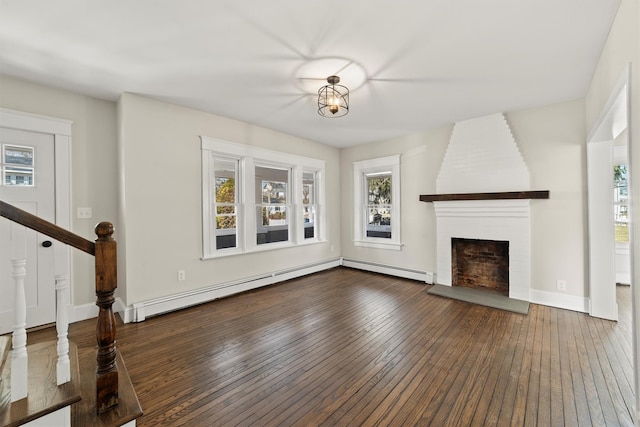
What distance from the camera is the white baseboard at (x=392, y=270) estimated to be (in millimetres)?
4695

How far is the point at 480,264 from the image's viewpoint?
4.37 m

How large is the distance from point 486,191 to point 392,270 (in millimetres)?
2127

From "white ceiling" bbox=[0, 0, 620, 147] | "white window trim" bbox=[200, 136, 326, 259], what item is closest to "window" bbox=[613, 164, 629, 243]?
"white ceiling" bbox=[0, 0, 620, 147]

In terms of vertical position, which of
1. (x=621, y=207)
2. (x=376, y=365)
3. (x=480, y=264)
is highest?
(x=621, y=207)

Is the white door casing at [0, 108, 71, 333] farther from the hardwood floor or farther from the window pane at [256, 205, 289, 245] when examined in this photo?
the window pane at [256, 205, 289, 245]

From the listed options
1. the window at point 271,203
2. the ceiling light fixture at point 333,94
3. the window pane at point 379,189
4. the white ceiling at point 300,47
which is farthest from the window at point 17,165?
the window pane at point 379,189

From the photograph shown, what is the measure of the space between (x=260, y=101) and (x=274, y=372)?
3001 mm

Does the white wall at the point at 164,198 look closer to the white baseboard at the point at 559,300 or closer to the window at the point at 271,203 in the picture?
the window at the point at 271,203

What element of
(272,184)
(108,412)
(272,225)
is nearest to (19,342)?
(108,412)

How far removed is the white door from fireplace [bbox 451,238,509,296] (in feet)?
17.6

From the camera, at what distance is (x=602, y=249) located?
3.13 metres

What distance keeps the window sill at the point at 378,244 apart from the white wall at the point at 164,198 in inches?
98.4

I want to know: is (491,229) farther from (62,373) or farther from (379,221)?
(62,373)

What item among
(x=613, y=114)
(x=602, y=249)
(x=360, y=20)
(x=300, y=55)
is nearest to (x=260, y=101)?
(x=300, y=55)
